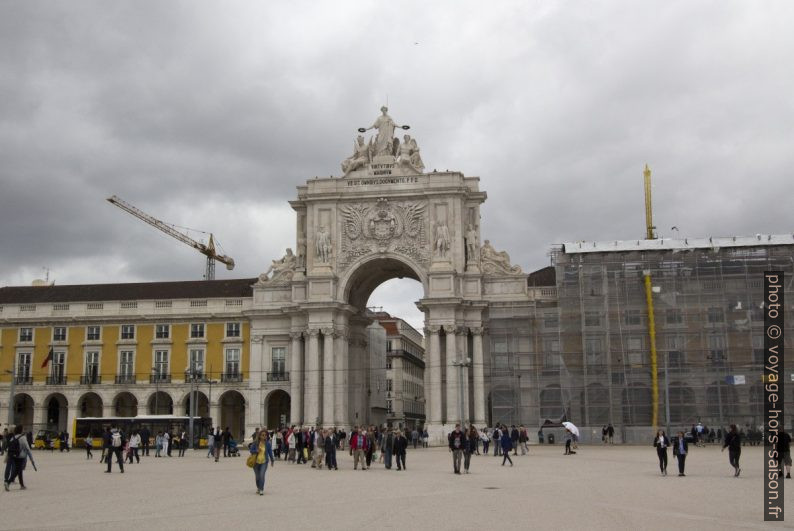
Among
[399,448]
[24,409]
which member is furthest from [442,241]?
[24,409]

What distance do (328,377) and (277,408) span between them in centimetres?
1014

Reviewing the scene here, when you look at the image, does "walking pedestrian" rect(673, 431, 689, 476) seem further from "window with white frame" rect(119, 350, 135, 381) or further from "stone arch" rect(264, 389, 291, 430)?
"window with white frame" rect(119, 350, 135, 381)

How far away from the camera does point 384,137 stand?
70.4m

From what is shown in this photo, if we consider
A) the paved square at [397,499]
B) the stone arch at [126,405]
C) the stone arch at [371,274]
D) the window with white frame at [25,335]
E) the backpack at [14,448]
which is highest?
the stone arch at [371,274]

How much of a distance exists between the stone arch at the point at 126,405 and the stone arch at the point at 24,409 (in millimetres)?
7288

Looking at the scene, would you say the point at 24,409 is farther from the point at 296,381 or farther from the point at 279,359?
the point at 296,381

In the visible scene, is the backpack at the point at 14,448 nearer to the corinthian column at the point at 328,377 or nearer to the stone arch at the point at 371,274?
the corinthian column at the point at 328,377

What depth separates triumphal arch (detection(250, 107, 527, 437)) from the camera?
212 feet

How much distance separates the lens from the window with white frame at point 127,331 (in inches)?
2879

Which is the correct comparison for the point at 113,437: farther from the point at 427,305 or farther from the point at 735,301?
the point at 735,301

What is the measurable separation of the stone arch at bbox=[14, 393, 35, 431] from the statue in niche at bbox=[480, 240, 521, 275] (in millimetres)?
38789

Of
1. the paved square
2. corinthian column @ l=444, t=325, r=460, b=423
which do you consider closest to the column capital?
corinthian column @ l=444, t=325, r=460, b=423

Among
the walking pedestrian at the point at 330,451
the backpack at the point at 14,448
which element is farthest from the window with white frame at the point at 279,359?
the backpack at the point at 14,448

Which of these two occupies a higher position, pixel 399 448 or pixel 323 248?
pixel 323 248
